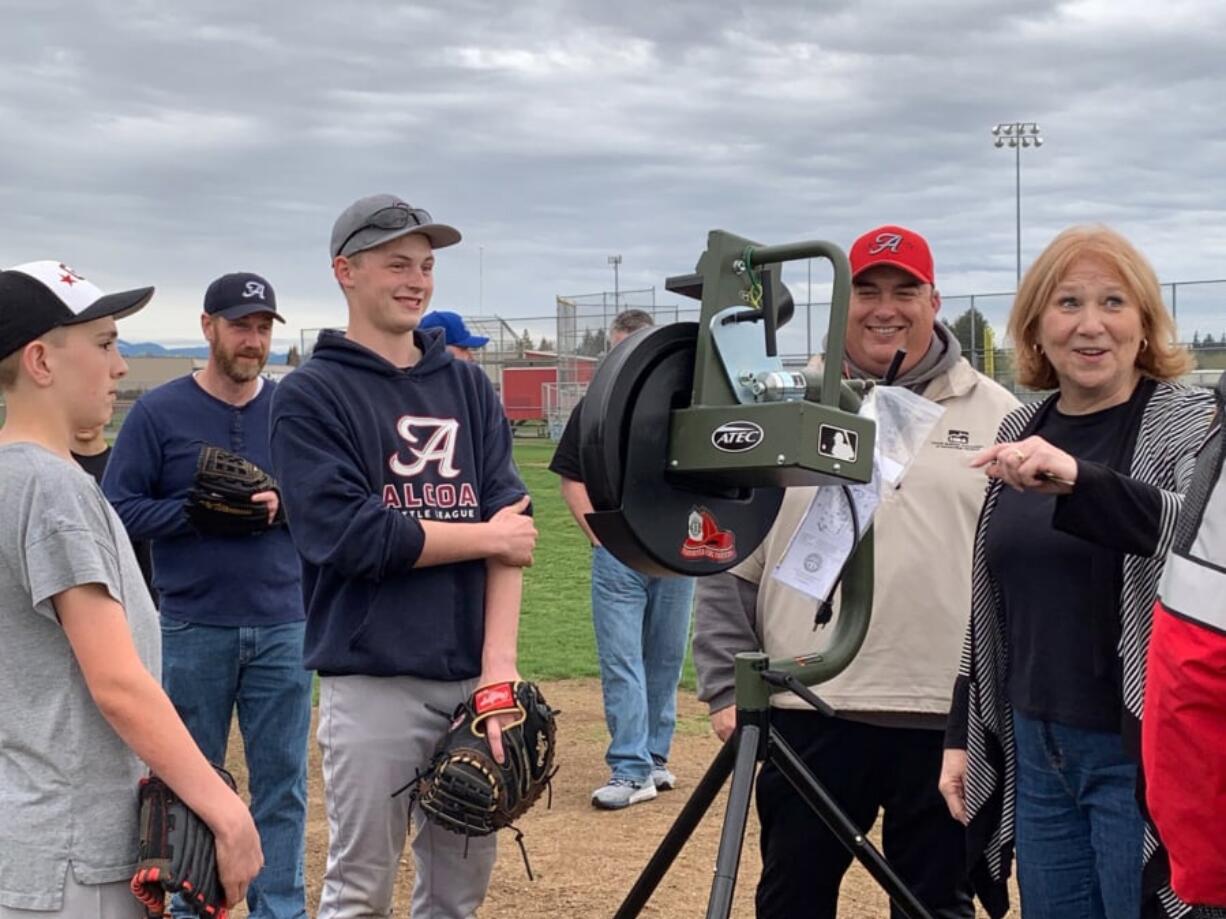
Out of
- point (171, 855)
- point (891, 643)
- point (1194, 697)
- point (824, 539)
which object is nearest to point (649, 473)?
point (824, 539)

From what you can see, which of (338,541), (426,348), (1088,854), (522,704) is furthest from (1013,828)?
(426,348)

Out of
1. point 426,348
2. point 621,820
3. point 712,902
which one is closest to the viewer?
point 712,902

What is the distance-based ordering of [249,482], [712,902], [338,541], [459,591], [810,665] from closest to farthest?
1. [712,902]
2. [810,665]
3. [338,541]
4. [459,591]
5. [249,482]

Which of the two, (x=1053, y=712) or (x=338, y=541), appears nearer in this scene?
(x=1053, y=712)

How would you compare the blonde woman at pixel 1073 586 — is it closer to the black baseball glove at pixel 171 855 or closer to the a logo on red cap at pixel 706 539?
the a logo on red cap at pixel 706 539

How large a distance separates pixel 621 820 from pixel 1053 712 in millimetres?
3294

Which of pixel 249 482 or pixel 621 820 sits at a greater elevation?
pixel 249 482

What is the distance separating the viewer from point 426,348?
12.3ft

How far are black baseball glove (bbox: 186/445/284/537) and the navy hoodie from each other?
3.34 feet

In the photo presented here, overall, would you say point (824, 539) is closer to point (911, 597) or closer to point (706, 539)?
point (706, 539)

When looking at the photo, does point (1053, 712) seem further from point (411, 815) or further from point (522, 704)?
point (411, 815)

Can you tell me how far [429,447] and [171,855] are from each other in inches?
56.0

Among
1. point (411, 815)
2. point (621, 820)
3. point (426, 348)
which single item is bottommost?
point (621, 820)

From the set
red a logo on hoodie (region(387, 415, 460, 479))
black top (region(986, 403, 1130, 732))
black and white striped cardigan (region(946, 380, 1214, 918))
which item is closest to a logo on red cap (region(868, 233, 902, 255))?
black and white striped cardigan (region(946, 380, 1214, 918))
